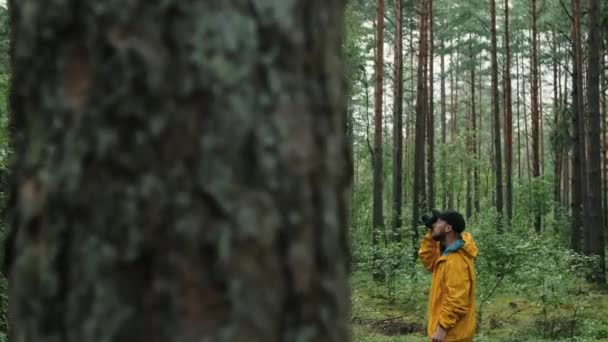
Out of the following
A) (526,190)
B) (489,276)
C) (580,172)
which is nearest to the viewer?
(489,276)

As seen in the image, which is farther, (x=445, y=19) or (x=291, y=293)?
(x=445, y=19)

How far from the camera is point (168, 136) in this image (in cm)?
94

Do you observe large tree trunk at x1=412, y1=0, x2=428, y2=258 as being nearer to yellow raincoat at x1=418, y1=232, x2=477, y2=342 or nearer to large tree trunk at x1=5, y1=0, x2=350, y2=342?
yellow raincoat at x1=418, y1=232, x2=477, y2=342

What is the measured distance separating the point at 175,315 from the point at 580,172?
20.5 metres

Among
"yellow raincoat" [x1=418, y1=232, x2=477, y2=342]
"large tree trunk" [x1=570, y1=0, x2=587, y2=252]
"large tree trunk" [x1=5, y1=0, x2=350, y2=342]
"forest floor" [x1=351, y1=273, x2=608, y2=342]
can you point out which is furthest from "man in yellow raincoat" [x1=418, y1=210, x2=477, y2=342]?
"large tree trunk" [x1=570, y1=0, x2=587, y2=252]

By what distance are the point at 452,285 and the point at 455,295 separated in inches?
2.9

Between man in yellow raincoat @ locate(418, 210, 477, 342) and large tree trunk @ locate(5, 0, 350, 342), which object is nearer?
large tree trunk @ locate(5, 0, 350, 342)

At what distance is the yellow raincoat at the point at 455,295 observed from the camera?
4.86m

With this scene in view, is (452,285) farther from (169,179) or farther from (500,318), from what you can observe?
(500,318)

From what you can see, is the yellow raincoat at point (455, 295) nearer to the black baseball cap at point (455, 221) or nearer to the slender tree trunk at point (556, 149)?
the black baseball cap at point (455, 221)

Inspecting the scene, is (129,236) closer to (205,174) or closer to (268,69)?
(205,174)

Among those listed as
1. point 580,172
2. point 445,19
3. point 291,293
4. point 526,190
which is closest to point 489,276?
point 580,172

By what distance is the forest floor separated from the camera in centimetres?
1003

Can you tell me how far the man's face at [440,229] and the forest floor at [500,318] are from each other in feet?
16.0
